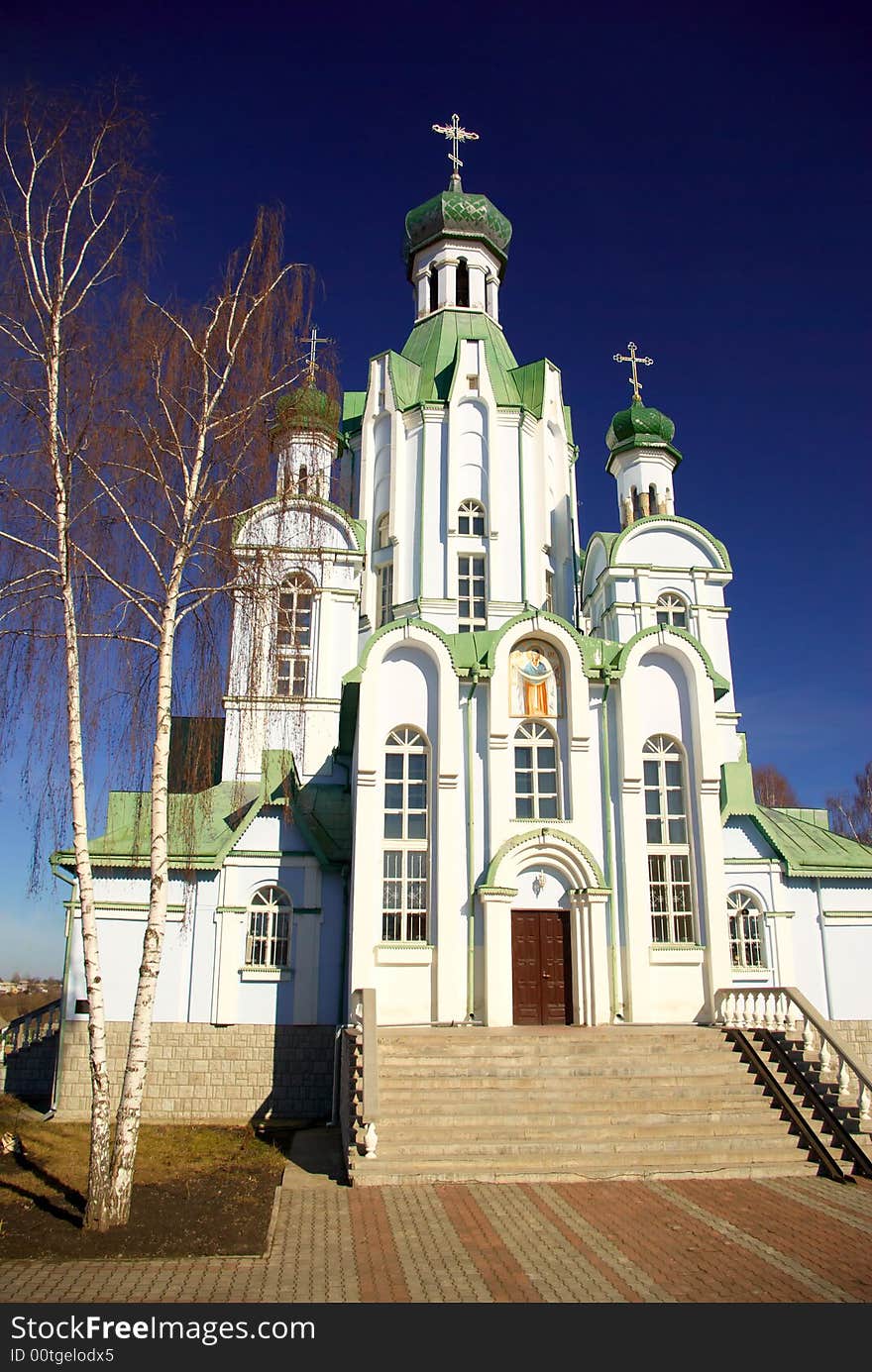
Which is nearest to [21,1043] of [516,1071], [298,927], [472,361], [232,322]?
[298,927]

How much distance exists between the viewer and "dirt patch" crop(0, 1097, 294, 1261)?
26.5 ft

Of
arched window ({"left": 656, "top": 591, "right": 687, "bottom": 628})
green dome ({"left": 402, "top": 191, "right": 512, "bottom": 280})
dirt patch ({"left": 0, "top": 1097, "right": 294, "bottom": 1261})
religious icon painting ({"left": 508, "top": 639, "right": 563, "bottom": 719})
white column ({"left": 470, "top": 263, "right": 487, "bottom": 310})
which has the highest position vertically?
green dome ({"left": 402, "top": 191, "right": 512, "bottom": 280})

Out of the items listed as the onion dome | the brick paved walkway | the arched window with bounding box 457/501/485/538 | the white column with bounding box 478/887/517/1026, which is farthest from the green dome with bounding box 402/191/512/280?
the brick paved walkway

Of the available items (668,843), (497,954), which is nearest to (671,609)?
(668,843)

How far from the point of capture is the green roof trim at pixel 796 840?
1984 centimetres

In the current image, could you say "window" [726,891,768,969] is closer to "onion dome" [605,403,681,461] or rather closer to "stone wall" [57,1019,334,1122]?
"stone wall" [57,1019,334,1122]

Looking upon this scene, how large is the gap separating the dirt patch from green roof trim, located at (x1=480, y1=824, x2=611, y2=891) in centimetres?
518

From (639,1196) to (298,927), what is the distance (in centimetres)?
923

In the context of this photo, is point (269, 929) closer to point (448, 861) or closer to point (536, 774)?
point (448, 861)

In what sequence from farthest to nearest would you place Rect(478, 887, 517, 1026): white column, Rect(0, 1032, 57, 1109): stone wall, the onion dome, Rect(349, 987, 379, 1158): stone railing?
1. the onion dome
2. Rect(0, 1032, 57, 1109): stone wall
3. Rect(478, 887, 517, 1026): white column
4. Rect(349, 987, 379, 1158): stone railing

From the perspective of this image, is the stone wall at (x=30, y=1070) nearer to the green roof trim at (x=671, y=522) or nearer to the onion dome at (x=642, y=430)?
the green roof trim at (x=671, y=522)

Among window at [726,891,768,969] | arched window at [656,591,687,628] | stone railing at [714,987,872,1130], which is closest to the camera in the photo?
stone railing at [714,987,872,1130]

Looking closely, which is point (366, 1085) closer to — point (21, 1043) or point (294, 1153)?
point (294, 1153)

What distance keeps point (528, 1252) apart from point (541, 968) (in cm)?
828
